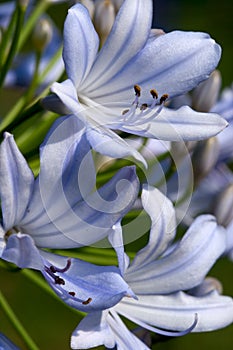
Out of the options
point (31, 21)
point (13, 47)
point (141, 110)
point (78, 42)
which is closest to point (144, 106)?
point (141, 110)

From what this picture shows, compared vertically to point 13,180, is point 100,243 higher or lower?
lower

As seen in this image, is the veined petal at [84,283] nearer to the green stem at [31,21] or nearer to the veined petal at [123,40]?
the veined petal at [123,40]

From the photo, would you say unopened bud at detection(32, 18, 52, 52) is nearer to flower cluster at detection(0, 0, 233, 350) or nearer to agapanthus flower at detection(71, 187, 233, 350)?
flower cluster at detection(0, 0, 233, 350)

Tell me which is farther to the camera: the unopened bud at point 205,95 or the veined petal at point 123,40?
the unopened bud at point 205,95

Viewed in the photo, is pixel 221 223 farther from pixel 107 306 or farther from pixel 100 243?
pixel 107 306

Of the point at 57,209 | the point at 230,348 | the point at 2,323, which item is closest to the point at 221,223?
the point at 57,209

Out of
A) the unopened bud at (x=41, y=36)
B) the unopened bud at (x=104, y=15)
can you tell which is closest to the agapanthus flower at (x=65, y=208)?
the unopened bud at (x=104, y=15)

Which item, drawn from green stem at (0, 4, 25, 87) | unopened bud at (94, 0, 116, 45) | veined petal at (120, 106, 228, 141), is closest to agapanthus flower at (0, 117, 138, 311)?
veined petal at (120, 106, 228, 141)
